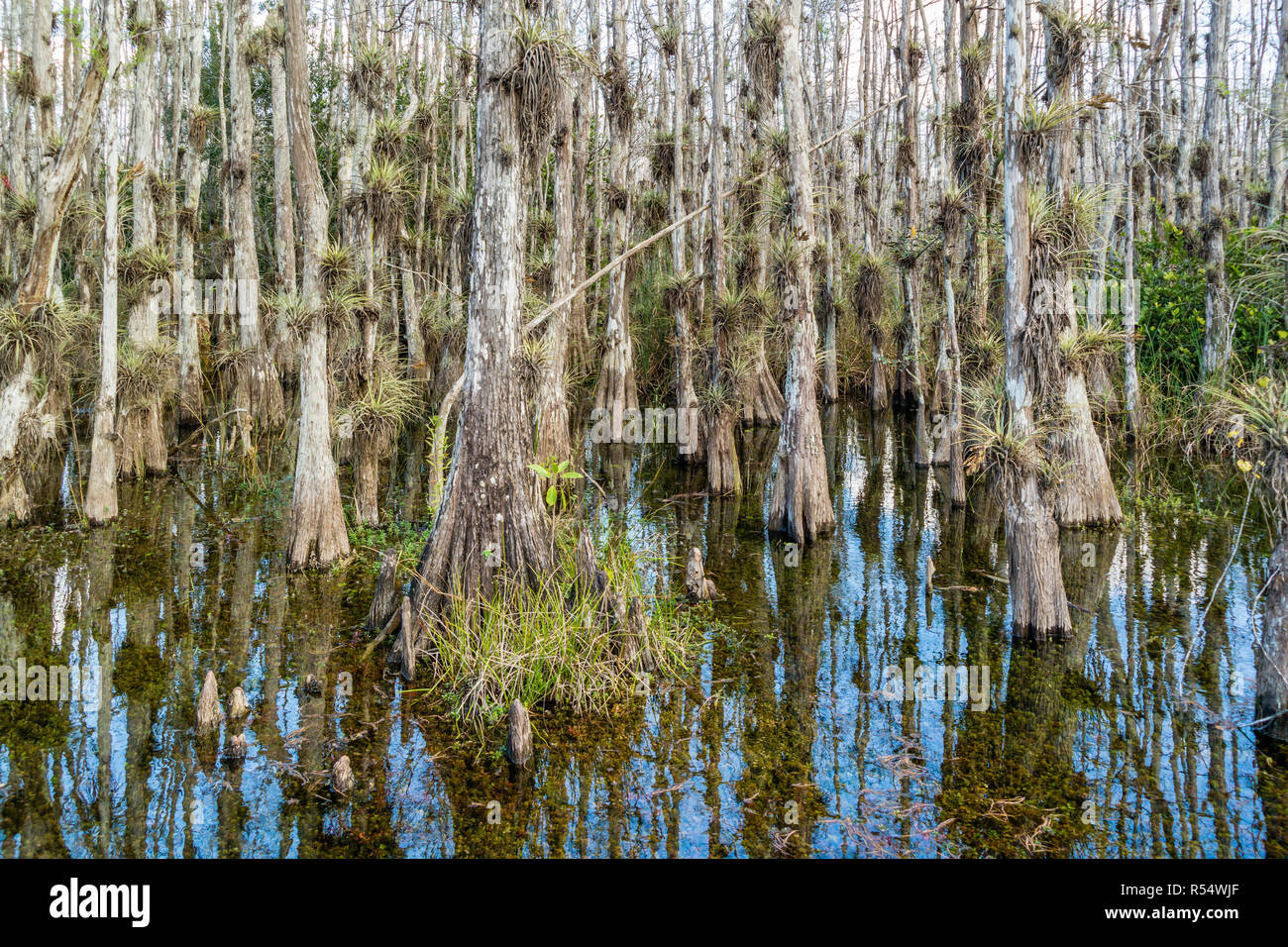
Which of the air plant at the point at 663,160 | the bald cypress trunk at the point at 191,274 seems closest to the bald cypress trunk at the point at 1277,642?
the air plant at the point at 663,160

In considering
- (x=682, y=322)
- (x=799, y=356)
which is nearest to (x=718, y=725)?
(x=799, y=356)

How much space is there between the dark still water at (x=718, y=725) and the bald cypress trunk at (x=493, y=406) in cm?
95

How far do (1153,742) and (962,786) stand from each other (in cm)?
147

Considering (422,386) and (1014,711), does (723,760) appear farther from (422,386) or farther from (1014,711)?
(422,386)

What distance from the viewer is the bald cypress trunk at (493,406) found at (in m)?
7.08

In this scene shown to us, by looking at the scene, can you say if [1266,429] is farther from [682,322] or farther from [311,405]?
[682,322]

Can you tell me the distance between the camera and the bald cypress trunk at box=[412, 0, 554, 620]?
7.08 metres

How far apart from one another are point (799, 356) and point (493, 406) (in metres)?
4.67

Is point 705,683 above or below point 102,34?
below

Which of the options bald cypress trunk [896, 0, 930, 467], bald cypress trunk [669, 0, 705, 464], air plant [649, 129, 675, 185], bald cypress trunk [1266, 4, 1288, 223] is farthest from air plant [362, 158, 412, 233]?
bald cypress trunk [1266, 4, 1288, 223]

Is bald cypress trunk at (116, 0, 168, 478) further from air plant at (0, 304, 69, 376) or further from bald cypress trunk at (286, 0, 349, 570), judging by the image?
bald cypress trunk at (286, 0, 349, 570)

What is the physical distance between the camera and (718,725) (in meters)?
6.12
